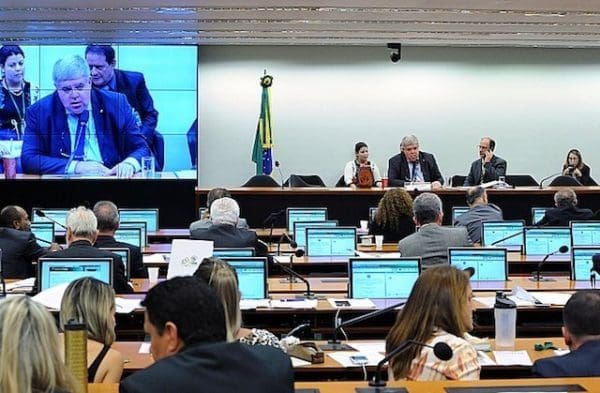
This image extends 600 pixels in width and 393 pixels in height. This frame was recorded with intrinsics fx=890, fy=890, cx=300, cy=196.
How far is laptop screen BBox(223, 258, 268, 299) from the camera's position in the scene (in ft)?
19.0

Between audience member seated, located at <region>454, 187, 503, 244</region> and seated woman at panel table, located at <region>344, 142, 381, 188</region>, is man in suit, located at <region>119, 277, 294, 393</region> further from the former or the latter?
seated woman at panel table, located at <region>344, 142, 381, 188</region>

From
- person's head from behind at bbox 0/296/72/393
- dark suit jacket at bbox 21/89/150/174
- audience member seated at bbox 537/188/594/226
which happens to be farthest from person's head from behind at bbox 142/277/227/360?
dark suit jacket at bbox 21/89/150/174

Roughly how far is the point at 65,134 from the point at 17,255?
7.33 meters

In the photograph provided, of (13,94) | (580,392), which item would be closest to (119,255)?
(580,392)

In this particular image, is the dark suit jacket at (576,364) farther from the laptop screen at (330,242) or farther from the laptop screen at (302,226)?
the laptop screen at (302,226)

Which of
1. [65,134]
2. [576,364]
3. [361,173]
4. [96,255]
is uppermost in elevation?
[65,134]

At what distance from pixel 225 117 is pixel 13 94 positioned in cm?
348

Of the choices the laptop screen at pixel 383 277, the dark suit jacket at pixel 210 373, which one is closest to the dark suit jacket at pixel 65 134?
the laptop screen at pixel 383 277

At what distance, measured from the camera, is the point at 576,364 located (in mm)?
3439

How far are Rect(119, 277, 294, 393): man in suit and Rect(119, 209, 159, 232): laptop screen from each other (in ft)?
25.2

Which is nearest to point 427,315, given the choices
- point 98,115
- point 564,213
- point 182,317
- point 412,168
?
point 182,317

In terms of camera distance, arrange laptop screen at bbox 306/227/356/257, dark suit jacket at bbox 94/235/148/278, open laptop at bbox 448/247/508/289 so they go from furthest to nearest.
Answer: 1. laptop screen at bbox 306/227/356/257
2. dark suit jacket at bbox 94/235/148/278
3. open laptop at bbox 448/247/508/289

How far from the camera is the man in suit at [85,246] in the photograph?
19.4 ft

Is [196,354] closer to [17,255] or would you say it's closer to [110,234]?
[110,234]
